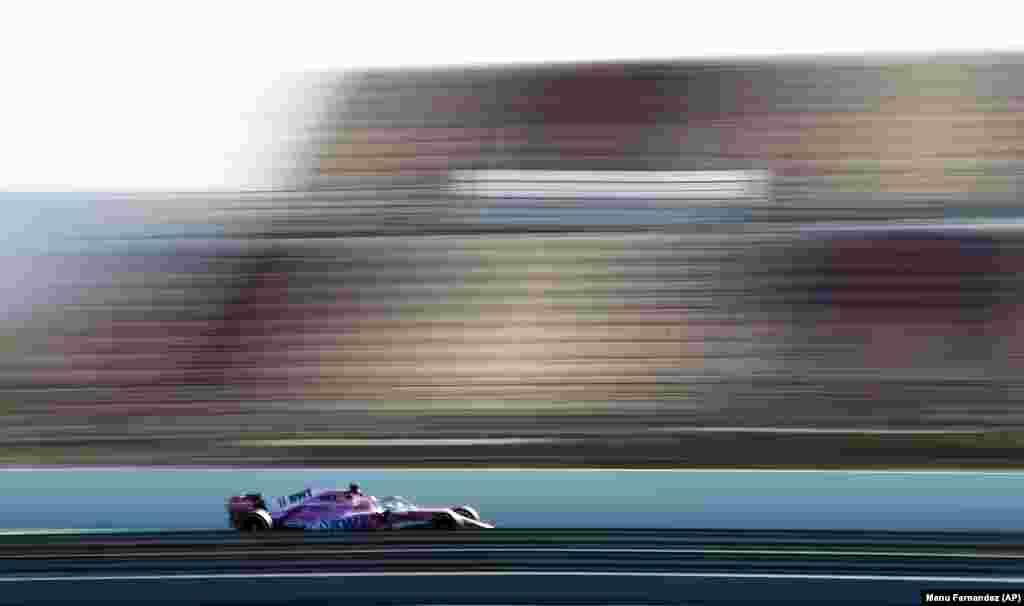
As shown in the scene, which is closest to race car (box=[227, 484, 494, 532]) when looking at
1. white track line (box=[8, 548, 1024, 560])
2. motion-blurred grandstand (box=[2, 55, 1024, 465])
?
white track line (box=[8, 548, 1024, 560])

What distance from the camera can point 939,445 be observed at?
9484mm

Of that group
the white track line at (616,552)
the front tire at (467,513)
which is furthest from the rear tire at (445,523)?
the white track line at (616,552)

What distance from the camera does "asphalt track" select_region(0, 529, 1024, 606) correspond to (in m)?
5.42

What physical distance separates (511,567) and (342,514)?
5.87 feet

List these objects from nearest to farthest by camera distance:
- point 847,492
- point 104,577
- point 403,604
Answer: point 403,604 < point 104,577 < point 847,492

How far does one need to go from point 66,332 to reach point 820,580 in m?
8.52

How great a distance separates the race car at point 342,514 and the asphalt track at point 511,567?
1.29ft

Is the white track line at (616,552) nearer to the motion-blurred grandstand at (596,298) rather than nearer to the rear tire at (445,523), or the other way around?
the rear tire at (445,523)

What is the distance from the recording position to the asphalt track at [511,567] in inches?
213

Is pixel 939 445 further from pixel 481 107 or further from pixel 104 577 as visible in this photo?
pixel 481 107

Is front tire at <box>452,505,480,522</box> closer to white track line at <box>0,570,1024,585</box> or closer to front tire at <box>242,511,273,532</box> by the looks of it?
front tire at <box>242,511,273,532</box>

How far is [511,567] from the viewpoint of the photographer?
5.93 meters

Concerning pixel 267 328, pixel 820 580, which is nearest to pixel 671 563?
pixel 820 580

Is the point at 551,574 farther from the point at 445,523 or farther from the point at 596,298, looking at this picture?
the point at 596,298
